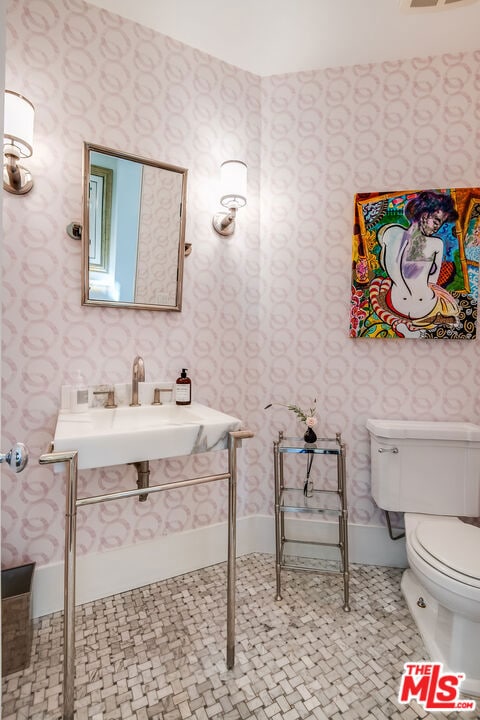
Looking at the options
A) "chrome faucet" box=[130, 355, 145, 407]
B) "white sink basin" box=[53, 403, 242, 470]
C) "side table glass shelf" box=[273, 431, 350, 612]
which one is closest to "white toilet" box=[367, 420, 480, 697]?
"side table glass shelf" box=[273, 431, 350, 612]

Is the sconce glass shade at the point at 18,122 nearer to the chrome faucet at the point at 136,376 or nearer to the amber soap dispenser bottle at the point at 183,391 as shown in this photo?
the chrome faucet at the point at 136,376

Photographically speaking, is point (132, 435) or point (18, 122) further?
point (18, 122)

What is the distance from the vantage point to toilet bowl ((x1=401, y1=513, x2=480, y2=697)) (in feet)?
3.98

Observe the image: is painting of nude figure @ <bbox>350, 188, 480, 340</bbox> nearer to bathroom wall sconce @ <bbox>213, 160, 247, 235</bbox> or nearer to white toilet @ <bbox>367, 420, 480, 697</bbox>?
white toilet @ <bbox>367, 420, 480, 697</bbox>

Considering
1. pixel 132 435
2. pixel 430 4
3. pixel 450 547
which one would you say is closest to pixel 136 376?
pixel 132 435

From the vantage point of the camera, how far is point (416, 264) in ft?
5.98

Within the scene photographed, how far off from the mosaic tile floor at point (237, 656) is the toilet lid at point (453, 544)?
0.42 m

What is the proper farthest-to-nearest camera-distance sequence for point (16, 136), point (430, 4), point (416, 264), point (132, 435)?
point (416, 264) → point (430, 4) → point (16, 136) → point (132, 435)

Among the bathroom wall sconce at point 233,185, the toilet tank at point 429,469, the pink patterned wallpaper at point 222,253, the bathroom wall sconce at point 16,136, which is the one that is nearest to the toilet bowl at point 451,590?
the toilet tank at point 429,469

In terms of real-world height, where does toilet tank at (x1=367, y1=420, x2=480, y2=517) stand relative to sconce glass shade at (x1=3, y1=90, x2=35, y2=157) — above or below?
below

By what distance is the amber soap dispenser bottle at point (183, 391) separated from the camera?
171 cm

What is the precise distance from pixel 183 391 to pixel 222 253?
759 mm

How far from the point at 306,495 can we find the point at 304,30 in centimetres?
222

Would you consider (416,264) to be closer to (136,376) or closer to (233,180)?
(233,180)
